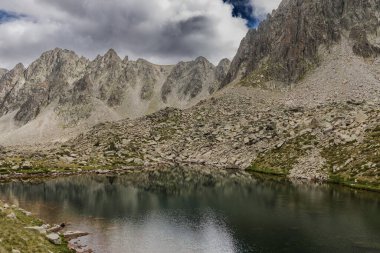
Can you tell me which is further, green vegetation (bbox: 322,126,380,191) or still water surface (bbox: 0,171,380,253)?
green vegetation (bbox: 322,126,380,191)

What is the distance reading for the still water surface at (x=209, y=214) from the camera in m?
62.9

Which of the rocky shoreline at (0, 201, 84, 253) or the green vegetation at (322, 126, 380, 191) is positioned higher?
the green vegetation at (322, 126, 380, 191)

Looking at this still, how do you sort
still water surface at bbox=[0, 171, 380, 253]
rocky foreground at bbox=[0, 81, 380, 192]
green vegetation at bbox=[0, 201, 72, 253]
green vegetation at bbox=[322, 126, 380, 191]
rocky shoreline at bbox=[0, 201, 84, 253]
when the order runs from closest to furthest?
green vegetation at bbox=[0, 201, 72, 253], rocky shoreline at bbox=[0, 201, 84, 253], still water surface at bbox=[0, 171, 380, 253], green vegetation at bbox=[322, 126, 380, 191], rocky foreground at bbox=[0, 81, 380, 192]

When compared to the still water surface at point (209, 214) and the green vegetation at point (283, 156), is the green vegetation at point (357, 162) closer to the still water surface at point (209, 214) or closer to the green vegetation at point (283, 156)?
the still water surface at point (209, 214)

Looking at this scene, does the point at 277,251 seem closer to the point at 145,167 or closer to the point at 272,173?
the point at 272,173

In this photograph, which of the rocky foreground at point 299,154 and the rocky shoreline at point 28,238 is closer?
the rocky shoreline at point 28,238

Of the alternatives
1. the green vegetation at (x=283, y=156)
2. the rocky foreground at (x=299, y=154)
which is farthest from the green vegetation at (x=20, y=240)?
the green vegetation at (x=283, y=156)

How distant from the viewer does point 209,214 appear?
86.0 m

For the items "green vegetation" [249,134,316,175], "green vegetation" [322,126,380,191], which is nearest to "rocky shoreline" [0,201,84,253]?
"green vegetation" [322,126,380,191]

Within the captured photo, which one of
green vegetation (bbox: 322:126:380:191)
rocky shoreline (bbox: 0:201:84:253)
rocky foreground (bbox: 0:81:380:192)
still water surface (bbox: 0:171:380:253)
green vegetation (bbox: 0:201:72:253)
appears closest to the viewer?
green vegetation (bbox: 0:201:72:253)

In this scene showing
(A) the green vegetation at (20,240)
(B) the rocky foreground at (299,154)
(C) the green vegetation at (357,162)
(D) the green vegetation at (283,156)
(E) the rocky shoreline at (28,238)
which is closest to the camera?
(A) the green vegetation at (20,240)

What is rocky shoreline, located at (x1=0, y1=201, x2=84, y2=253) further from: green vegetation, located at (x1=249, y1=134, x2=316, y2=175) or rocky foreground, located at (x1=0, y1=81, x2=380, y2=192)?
green vegetation, located at (x1=249, y1=134, x2=316, y2=175)

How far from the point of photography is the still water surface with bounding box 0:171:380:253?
6294 cm

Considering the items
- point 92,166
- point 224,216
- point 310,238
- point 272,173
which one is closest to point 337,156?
point 272,173
